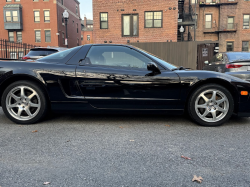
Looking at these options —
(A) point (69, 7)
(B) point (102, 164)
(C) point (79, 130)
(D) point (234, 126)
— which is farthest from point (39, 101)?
(A) point (69, 7)

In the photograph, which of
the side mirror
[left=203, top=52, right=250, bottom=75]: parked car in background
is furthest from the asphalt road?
[left=203, top=52, right=250, bottom=75]: parked car in background

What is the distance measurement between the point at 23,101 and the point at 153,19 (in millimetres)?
19077

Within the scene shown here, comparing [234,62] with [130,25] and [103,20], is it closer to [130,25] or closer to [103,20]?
[130,25]

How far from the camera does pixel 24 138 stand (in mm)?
3203

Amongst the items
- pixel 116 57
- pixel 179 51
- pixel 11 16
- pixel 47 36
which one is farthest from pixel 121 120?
pixel 11 16

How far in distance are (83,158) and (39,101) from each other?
69.9 inches

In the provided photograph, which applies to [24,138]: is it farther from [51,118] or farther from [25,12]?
[25,12]

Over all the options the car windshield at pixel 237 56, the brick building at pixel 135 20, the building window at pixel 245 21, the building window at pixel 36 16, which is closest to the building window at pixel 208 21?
the building window at pixel 245 21

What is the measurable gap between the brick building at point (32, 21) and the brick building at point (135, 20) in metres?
17.1

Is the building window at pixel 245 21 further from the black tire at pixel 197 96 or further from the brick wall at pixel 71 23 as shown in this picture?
the black tire at pixel 197 96

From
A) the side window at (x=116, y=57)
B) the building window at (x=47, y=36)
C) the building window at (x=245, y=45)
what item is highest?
the building window at (x=47, y=36)

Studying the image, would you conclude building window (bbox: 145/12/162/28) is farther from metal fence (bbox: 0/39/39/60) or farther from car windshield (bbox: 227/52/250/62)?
car windshield (bbox: 227/52/250/62)

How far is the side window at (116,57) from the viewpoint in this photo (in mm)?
3948

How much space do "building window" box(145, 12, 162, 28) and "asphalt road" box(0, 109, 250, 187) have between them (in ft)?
60.5
